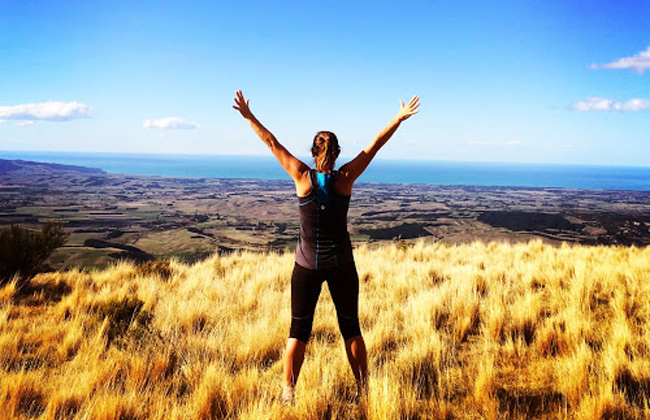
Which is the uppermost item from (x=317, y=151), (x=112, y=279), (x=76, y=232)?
(x=317, y=151)

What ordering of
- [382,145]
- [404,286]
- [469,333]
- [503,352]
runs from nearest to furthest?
[382,145], [503,352], [469,333], [404,286]

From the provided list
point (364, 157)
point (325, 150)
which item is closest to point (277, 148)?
point (325, 150)

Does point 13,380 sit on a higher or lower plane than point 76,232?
higher

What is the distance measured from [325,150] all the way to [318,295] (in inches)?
45.8

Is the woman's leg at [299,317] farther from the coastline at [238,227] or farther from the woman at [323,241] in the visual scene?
the coastline at [238,227]

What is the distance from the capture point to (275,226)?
59.2 meters

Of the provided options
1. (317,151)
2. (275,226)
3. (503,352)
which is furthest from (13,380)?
(275,226)

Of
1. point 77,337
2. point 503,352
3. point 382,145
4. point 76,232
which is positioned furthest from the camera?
point 76,232

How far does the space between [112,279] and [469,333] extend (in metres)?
7.49

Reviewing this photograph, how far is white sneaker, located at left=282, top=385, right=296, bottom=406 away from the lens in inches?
105

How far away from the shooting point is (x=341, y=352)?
394 cm

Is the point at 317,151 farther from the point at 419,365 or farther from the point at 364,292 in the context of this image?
the point at 364,292

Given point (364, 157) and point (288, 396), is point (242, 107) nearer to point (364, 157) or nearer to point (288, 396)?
point (364, 157)

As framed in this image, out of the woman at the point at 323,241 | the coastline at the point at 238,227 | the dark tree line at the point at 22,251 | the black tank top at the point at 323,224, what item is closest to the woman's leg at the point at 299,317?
the woman at the point at 323,241
